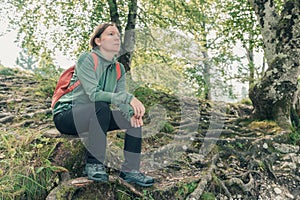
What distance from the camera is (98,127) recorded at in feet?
10.5

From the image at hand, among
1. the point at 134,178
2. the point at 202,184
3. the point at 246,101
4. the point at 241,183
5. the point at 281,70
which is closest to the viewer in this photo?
the point at 134,178

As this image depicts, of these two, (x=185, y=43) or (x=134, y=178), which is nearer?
(x=134, y=178)

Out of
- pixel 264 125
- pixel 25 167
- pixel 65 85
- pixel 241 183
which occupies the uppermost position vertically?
pixel 65 85

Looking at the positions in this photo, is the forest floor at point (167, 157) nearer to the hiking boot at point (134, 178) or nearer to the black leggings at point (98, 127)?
the hiking boot at point (134, 178)

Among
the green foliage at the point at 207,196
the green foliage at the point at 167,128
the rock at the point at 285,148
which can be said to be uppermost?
the green foliage at the point at 167,128

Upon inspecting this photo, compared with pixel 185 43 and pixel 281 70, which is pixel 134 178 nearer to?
pixel 281 70

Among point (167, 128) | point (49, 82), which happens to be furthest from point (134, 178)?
point (49, 82)

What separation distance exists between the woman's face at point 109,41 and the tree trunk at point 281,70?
391 centimetres

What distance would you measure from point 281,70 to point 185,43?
183 inches

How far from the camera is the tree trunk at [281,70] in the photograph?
6133mm

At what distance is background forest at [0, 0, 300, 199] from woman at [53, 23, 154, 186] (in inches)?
153

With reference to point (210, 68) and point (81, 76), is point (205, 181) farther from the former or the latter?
point (210, 68)

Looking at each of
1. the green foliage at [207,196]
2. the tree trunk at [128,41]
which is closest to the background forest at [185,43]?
the tree trunk at [128,41]

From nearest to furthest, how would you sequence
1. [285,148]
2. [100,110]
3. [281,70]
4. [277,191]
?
[100,110], [277,191], [285,148], [281,70]
